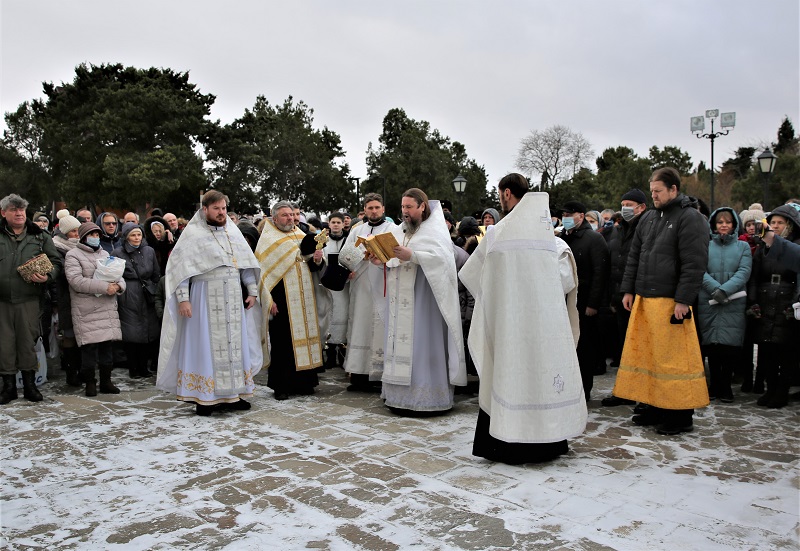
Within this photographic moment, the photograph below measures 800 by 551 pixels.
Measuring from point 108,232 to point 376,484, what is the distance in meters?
5.71

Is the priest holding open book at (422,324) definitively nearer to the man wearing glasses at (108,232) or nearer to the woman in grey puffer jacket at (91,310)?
the woman in grey puffer jacket at (91,310)

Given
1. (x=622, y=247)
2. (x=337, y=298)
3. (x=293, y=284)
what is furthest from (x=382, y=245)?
(x=622, y=247)

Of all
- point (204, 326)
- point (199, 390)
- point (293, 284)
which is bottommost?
point (199, 390)

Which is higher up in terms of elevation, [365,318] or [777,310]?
[365,318]

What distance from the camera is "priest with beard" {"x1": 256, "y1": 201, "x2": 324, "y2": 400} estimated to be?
7.15 meters

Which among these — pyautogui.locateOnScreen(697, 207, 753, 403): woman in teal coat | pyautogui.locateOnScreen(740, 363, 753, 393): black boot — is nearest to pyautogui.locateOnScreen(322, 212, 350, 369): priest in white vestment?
pyautogui.locateOnScreen(697, 207, 753, 403): woman in teal coat

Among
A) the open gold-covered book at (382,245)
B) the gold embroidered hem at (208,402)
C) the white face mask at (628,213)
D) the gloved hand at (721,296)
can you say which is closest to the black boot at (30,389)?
the gold embroidered hem at (208,402)

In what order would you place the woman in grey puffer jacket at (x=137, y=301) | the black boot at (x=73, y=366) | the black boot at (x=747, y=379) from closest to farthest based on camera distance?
the black boot at (x=747, y=379), the black boot at (x=73, y=366), the woman in grey puffer jacket at (x=137, y=301)

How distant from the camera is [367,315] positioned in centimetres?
736

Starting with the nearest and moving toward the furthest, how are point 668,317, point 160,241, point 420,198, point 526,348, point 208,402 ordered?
point 526,348 → point 668,317 → point 208,402 → point 420,198 → point 160,241

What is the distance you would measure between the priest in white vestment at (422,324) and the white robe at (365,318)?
578 mm

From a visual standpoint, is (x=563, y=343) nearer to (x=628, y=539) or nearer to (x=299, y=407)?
(x=628, y=539)

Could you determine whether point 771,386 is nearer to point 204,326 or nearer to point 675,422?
point 675,422

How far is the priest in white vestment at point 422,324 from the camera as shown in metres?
6.23
